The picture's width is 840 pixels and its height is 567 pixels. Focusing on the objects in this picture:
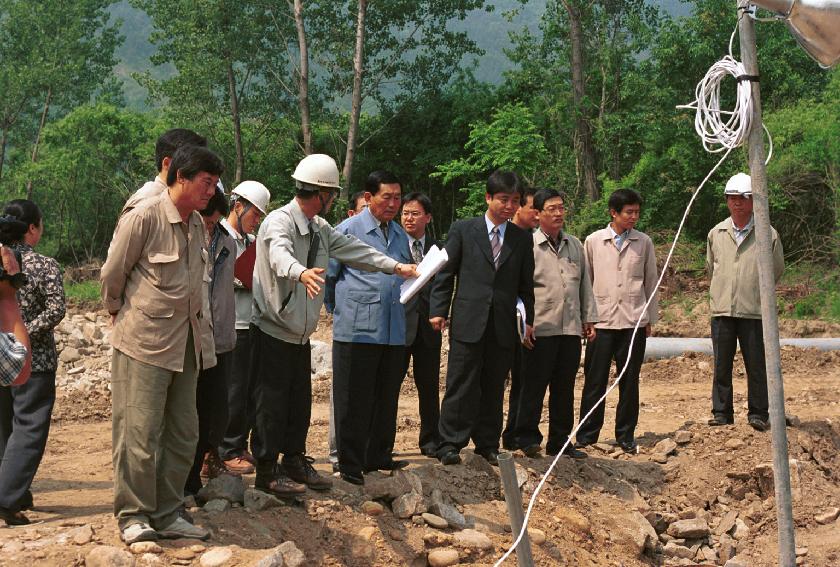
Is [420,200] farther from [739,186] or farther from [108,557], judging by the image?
[108,557]

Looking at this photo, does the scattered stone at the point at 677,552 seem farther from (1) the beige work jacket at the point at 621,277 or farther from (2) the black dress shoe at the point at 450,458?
(1) the beige work jacket at the point at 621,277

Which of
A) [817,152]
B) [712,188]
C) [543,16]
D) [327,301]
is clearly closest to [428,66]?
[543,16]

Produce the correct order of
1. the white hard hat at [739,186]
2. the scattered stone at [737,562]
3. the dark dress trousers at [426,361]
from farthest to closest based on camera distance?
1. the white hard hat at [739,186]
2. the dark dress trousers at [426,361]
3. the scattered stone at [737,562]

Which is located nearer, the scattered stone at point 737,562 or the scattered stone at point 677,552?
the scattered stone at point 737,562

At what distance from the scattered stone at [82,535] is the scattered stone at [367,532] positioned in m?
1.62

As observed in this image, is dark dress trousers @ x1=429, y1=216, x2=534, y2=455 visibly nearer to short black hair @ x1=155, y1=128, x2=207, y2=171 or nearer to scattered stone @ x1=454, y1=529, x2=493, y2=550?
scattered stone @ x1=454, y1=529, x2=493, y2=550

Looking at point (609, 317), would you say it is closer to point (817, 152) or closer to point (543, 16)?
point (817, 152)

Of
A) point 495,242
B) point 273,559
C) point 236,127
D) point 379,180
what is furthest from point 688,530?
point 236,127

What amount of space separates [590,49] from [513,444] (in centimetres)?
1650

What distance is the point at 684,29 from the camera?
68.4 ft

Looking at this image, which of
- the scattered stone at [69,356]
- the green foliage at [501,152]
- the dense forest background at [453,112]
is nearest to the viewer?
the scattered stone at [69,356]

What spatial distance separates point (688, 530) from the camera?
805 cm

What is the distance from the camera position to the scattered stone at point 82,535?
5.26 m

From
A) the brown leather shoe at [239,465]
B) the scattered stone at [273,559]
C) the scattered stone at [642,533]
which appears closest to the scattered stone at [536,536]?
the scattered stone at [642,533]
